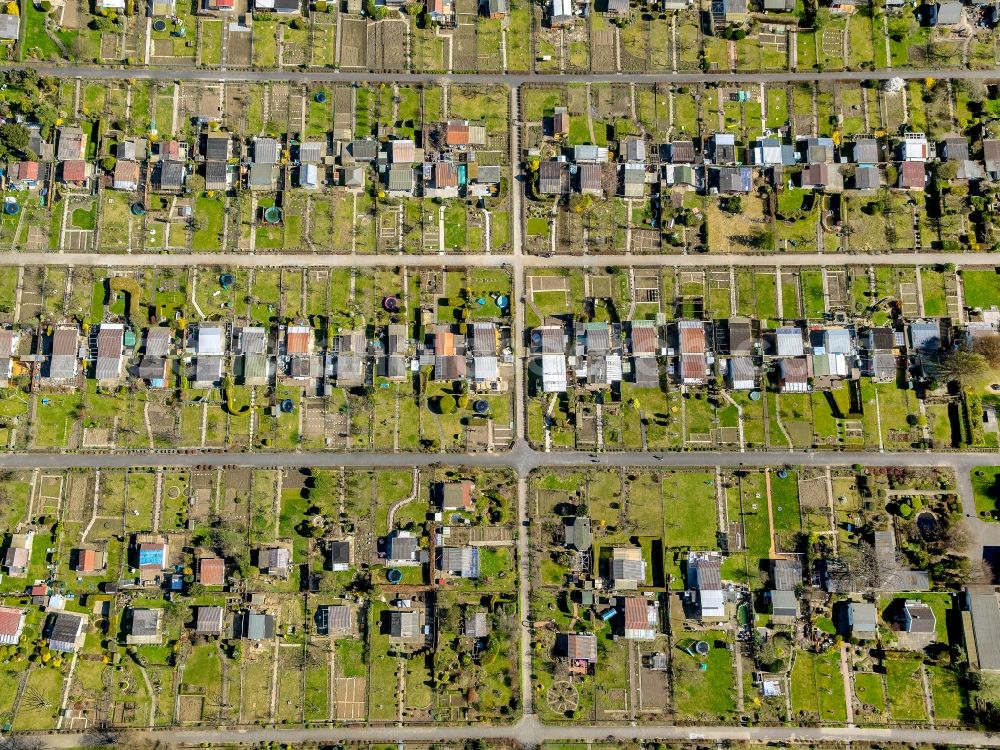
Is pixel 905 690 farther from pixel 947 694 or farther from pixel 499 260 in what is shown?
pixel 499 260

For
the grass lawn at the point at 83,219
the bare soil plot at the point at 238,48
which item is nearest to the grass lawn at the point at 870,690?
the bare soil plot at the point at 238,48

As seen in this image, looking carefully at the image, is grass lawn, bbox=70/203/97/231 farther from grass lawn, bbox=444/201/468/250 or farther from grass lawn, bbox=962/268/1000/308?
grass lawn, bbox=962/268/1000/308

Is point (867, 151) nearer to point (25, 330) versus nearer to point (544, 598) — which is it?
point (544, 598)

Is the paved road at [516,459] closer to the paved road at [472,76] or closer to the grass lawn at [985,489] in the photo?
the grass lawn at [985,489]

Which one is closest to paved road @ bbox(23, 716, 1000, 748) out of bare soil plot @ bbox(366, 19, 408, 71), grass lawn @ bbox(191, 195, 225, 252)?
grass lawn @ bbox(191, 195, 225, 252)

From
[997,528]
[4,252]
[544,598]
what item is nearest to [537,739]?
[544,598]

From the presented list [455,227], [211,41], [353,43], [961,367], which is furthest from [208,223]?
[961,367]

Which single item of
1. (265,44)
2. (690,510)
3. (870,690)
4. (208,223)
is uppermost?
(265,44)
